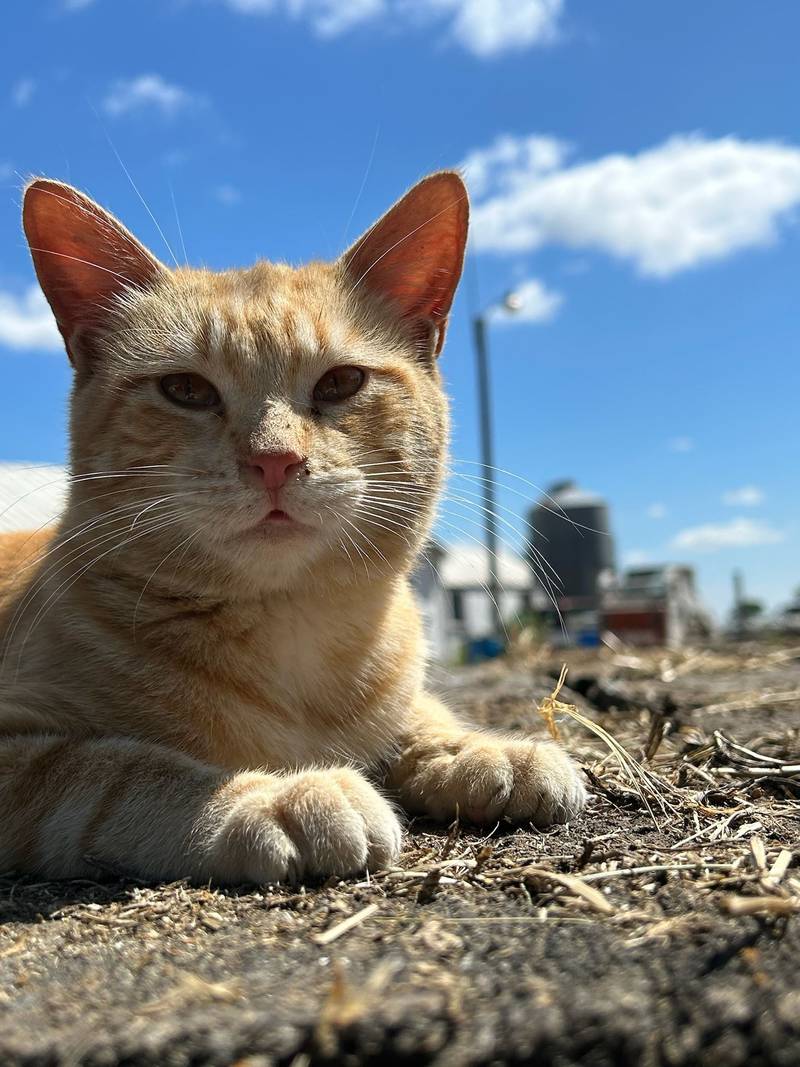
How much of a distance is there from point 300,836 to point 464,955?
48cm

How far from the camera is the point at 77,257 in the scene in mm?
2527

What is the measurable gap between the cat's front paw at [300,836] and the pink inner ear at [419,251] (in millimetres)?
1571

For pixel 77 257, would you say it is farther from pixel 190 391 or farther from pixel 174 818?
pixel 174 818

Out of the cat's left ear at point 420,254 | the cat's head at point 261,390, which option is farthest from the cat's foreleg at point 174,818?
the cat's left ear at point 420,254

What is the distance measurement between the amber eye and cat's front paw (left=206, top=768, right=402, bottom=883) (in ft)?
3.29

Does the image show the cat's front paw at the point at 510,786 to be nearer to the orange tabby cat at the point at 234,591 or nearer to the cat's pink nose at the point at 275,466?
the orange tabby cat at the point at 234,591

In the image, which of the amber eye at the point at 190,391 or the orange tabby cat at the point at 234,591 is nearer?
the orange tabby cat at the point at 234,591

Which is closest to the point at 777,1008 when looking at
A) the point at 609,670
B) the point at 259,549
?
the point at 259,549

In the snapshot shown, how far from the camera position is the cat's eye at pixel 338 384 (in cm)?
236

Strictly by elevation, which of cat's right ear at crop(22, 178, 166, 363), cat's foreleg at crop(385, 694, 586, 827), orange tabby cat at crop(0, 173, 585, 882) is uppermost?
cat's right ear at crop(22, 178, 166, 363)

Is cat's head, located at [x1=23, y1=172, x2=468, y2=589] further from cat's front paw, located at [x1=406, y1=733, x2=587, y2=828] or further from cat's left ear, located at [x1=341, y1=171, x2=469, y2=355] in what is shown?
cat's front paw, located at [x1=406, y1=733, x2=587, y2=828]

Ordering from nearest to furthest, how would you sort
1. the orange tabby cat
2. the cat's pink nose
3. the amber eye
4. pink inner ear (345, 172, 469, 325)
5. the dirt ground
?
the dirt ground → the orange tabby cat → the cat's pink nose → the amber eye → pink inner ear (345, 172, 469, 325)

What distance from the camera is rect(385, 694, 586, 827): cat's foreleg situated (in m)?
2.02

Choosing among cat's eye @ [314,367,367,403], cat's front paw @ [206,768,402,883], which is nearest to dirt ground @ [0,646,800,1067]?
cat's front paw @ [206,768,402,883]
